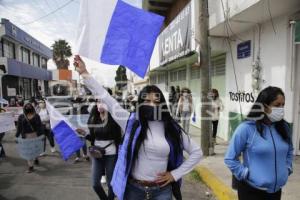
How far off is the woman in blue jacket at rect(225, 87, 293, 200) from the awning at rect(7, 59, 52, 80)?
22.5m

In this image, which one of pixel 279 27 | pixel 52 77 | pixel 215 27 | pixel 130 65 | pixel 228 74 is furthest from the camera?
pixel 52 77

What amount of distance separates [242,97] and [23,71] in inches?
925

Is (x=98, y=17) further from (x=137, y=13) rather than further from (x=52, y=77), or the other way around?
(x=52, y=77)

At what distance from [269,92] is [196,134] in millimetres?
8278

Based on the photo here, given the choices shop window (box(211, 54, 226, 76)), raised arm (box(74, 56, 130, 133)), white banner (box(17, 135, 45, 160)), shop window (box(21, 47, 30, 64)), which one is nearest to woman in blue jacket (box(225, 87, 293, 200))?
raised arm (box(74, 56, 130, 133))

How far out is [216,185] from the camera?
5293 mm

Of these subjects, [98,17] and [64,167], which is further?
[64,167]

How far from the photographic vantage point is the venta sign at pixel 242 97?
25.6ft

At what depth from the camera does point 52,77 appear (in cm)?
4309

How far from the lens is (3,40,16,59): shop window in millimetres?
25375

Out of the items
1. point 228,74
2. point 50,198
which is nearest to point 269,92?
point 50,198

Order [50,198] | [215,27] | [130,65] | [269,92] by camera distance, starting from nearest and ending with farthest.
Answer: [269,92] < [130,65] < [50,198] < [215,27]

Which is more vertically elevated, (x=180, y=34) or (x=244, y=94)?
(x=180, y=34)

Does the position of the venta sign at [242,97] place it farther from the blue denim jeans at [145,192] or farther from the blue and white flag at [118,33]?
the blue denim jeans at [145,192]
